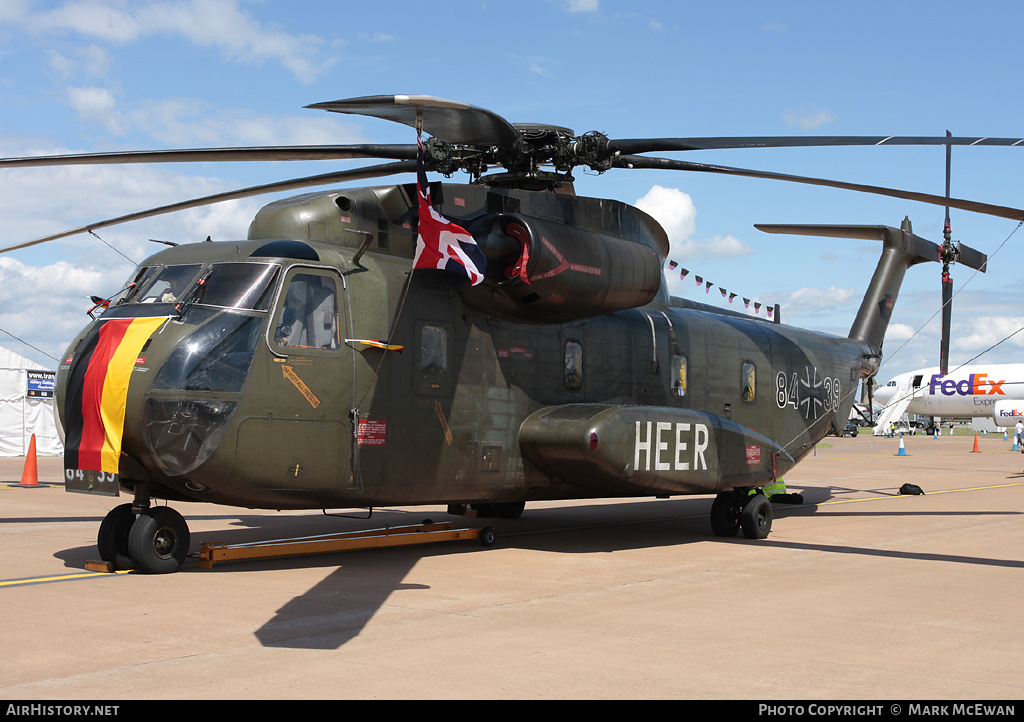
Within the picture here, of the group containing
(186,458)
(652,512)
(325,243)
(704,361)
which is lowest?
(652,512)

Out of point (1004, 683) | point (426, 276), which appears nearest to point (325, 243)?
point (426, 276)

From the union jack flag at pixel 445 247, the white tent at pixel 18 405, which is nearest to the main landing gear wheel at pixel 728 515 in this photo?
the union jack flag at pixel 445 247

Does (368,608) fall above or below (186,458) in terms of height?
below

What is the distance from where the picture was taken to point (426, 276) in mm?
10508

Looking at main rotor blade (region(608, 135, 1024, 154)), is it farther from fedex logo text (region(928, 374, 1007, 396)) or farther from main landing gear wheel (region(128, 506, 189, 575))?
fedex logo text (region(928, 374, 1007, 396))

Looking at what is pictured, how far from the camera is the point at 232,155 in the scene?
9336 mm

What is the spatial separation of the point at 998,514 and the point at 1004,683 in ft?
39.9

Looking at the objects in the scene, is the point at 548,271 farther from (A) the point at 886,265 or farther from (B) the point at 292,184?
(A) the point at 886,265

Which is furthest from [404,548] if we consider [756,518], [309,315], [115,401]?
[756,518]

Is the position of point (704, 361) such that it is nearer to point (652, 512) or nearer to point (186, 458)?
point (652, 512)

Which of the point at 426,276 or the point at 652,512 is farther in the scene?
the point at 652,512

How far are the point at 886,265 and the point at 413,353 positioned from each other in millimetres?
12026

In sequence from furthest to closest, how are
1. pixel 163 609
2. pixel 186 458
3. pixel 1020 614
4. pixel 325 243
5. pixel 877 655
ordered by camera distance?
1. pixel 325 243
2. pixel 186 458
3. pixel 1020 614
4. pixel 163 609
5. pixel 877 655

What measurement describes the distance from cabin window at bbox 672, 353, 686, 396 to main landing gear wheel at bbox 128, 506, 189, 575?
716 cm
